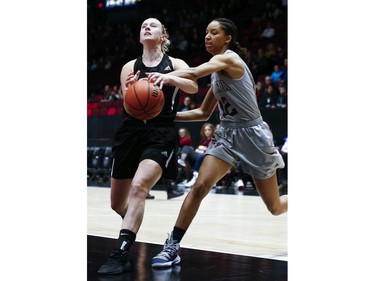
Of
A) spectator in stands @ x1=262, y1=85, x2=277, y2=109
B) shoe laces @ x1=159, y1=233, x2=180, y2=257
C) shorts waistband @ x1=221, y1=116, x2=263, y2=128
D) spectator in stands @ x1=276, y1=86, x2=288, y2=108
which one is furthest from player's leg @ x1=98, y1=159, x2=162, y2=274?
spectator in stands @ x1=262, y1=85, x2=277, y2=109

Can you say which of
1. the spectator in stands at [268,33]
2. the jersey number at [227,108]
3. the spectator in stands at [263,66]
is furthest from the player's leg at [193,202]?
the spectator in stands at [268,33]

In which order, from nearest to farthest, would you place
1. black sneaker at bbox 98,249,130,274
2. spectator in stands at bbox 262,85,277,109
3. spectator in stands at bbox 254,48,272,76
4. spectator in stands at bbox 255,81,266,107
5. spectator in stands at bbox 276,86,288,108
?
black sneaker at bbox 98,249,130,274 → spectator in stands at bbox 276,86,288,108 → spectator in stands at bbox 262,85,277,109 → spectator in stands at bbox 255,81,266,107 → spectator in stands at bbox 254,48,272,76

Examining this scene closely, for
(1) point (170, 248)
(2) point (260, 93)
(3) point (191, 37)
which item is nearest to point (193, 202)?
(1) point (170, 248)

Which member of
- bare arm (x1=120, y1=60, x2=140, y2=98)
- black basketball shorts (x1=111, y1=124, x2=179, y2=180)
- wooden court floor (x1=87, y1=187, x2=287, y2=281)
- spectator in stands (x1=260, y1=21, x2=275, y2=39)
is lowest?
wooden court floor (x1=87, y1=187, x2=287, y2=281)

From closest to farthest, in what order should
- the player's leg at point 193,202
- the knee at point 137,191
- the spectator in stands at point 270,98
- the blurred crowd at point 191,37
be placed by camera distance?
1. the knee at point 137,191
2. the player's leg at point 193,202
3. the spectator in stands at point 270,98
4. the blurred crowd at point 191,37

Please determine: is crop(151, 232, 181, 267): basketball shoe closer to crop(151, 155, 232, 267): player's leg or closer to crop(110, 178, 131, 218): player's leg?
crop(151, 155, 232, 267): player's leg

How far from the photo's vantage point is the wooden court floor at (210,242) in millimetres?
4094

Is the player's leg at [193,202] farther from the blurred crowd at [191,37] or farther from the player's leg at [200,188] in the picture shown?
the blurred crowd at [191,37]

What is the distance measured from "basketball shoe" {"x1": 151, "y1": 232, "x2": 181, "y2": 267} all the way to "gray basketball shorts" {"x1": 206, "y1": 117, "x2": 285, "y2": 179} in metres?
0.69

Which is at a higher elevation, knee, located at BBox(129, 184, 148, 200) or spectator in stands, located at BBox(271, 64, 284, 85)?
spectator in stands, located at BBox(271, 64, 284, 85)

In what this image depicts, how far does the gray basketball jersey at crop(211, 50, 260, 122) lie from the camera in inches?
178

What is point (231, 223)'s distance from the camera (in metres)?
7.09

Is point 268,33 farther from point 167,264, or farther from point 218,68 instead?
point 167,264

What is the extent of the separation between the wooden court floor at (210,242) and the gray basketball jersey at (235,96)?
103 centimetres
